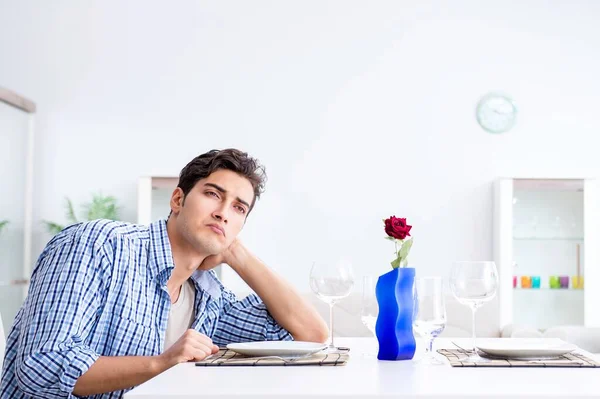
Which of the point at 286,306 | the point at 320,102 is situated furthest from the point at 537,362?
the point at 320,102

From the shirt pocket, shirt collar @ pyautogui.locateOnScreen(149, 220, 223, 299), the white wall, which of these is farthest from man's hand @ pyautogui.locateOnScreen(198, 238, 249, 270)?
the white wall

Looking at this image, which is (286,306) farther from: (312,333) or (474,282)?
(474,282)

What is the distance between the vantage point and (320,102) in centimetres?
515

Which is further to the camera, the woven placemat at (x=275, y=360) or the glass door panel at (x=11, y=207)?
the glass door panel at (x=11, y=207)

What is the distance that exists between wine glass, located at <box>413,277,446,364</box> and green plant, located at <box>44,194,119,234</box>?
3380 millimetres

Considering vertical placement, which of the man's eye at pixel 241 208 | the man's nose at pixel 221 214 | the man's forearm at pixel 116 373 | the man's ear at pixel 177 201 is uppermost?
the man's ear at pixel 177 201

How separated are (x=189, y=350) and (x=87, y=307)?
31 centimetres

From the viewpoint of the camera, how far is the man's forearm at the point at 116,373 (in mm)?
1804

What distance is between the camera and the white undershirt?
7.43ft

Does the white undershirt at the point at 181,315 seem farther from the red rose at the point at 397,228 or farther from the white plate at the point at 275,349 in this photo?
the red rose at the point at 397,228

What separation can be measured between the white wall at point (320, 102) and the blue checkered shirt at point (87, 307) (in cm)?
292

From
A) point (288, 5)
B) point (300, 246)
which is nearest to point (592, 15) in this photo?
point (288, 5)

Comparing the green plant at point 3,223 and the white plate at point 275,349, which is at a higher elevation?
the green plant at point 3,223

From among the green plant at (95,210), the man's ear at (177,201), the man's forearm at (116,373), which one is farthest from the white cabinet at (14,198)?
the man's forearm at (116,373)
